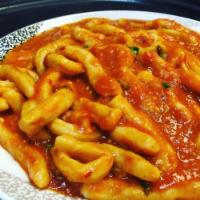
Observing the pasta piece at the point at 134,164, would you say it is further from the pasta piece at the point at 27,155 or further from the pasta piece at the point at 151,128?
the pasta piece at the point at 27,155

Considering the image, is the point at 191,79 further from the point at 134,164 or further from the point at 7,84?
the point at 7,84

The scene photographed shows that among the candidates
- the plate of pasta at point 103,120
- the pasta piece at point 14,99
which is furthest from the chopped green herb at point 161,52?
the pasta piece at point 14,99

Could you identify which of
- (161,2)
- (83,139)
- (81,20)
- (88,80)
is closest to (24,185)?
(83,139)

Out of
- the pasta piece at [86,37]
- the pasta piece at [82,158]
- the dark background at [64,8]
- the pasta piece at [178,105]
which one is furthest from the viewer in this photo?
the dark background at [64,8]

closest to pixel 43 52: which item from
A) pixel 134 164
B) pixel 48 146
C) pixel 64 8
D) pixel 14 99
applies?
pixel 14 99

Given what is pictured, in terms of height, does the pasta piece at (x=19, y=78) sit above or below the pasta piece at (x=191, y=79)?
below

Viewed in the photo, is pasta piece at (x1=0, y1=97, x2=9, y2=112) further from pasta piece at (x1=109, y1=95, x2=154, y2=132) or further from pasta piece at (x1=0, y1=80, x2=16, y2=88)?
pasta piece at (x1=109, y1=95, x2=154, y2=132)

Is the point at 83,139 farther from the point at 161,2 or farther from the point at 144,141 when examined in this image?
the point at 161,2
